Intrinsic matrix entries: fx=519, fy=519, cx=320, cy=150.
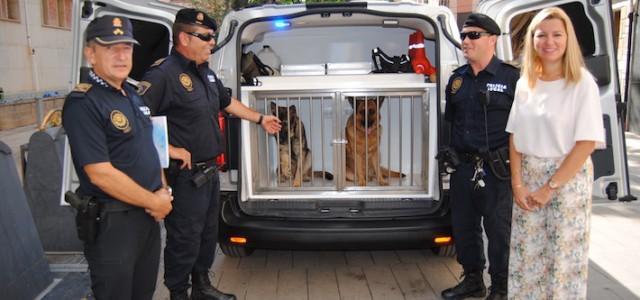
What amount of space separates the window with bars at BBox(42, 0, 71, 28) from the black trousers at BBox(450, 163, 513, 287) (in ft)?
53.2

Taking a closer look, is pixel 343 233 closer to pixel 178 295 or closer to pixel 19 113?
pixel 178 295

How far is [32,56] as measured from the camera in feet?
49.4

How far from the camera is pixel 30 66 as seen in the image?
1502 cm

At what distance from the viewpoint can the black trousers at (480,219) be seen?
3.12m

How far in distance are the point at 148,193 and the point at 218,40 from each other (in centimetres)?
166

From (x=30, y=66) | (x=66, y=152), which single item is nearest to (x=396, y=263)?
(x=66, y=152)

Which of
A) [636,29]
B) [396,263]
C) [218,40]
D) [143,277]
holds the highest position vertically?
[636,29]

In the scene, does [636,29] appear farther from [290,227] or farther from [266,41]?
[290,227]

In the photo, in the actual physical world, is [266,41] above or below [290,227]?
above

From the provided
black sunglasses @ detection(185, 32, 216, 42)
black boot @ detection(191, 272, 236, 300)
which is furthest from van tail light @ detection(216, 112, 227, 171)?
black boot @ detection(191, 272, 236, 300)

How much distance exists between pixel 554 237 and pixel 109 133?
221 centimetres

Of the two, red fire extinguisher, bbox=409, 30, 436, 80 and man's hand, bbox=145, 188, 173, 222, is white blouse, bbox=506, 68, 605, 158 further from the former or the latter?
man's hand, bbox=145, 188, 173, 222

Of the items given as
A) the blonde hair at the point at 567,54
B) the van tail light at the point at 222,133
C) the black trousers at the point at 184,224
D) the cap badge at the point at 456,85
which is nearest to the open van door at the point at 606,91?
the cap badge at the point at 456,85

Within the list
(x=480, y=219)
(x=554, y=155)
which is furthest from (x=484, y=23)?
(x=480, y=219)
